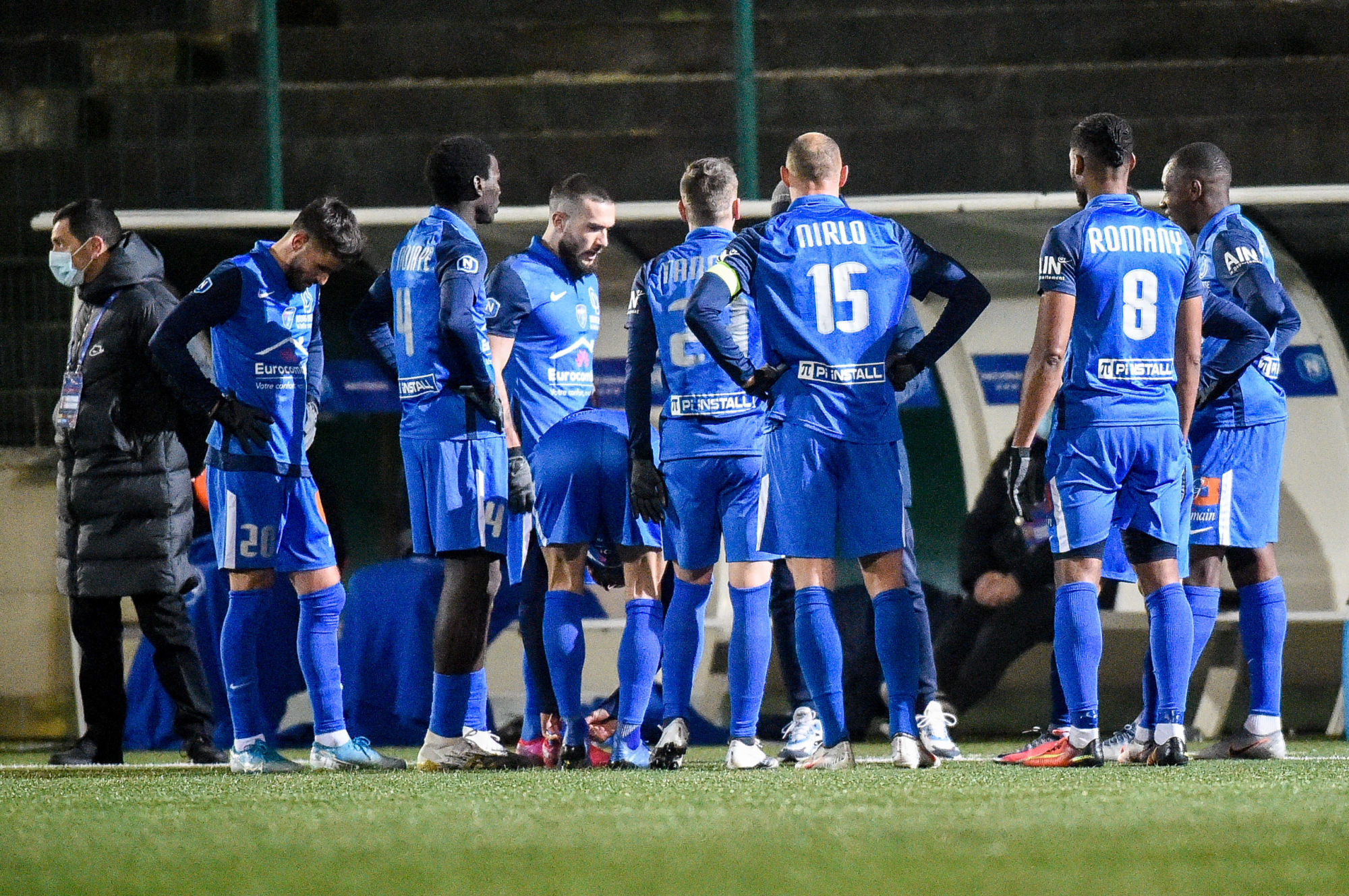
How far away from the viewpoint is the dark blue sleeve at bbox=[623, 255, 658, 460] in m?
5.06

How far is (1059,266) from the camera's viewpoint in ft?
15.4

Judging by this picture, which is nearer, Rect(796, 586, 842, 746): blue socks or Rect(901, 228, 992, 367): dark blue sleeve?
Rect(796, 586, 842, 746): blue socks

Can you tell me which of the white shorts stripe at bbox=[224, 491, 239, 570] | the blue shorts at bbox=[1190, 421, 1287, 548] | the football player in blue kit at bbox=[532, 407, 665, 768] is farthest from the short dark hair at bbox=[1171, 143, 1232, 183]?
the white shorts stripe at bbox=[224, 491, 239, 570]

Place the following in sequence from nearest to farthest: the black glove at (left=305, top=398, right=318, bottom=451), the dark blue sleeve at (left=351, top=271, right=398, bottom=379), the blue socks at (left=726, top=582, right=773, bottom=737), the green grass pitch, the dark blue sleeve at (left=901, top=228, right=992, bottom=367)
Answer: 1. the green grass pitch
2. the dark blue sleeve at (left=901, top=228, right=992, bottom=367)
3. the blue socks at (left=726, top=582, right=773, bottom=737)
4. the black glove at (left=305, top=398, right=318, bottom=451)
5. the dark blue sleeve at (left=351, top=271, right=398, bottom=379)

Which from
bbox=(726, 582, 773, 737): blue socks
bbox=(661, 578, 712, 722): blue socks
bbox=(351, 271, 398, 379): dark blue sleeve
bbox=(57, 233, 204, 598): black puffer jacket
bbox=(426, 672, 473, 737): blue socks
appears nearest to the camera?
bbox=(726, 582, 773, 737): blue socks

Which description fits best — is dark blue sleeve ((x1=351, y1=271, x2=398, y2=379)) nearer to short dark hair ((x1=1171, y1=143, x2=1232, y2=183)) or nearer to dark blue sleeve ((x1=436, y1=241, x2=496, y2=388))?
dark blue sleeve ((x1=436, y1=241, x2=496, y2=388))

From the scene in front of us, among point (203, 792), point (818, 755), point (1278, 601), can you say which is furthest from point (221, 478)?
point (1278, 601)

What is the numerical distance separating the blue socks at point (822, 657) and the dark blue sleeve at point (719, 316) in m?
0.62

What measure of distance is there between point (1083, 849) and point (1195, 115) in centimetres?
798

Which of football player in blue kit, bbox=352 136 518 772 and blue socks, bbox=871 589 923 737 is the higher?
football player in blue kit, bbox=352 136 518 772

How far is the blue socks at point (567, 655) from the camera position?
5.18 metres

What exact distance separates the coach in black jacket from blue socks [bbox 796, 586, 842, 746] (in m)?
2.24

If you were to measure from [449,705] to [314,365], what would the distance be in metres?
1.17

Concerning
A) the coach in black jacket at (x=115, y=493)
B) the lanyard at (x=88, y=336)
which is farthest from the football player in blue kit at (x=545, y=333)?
the lanyard at (x=88, y=336)
